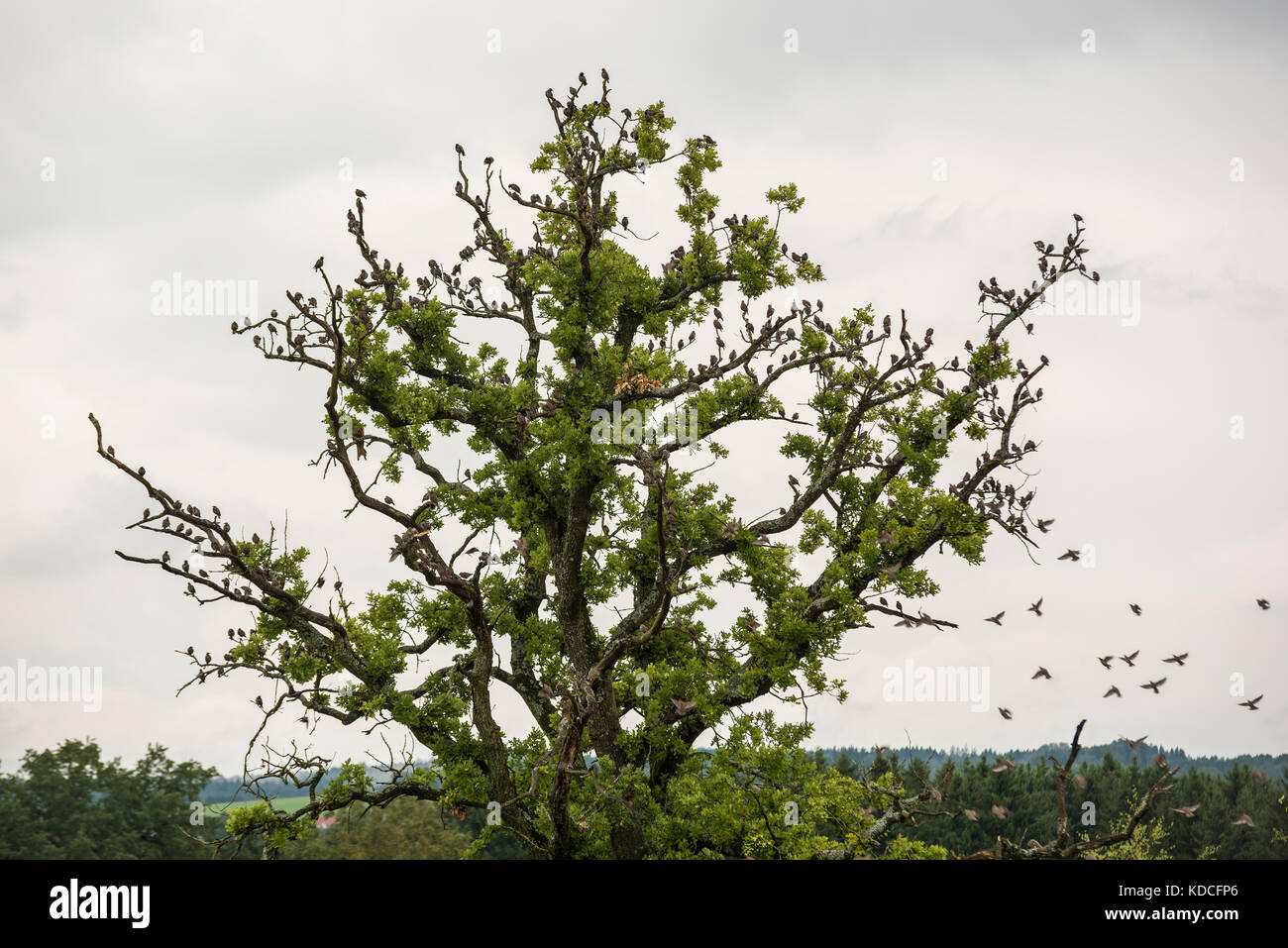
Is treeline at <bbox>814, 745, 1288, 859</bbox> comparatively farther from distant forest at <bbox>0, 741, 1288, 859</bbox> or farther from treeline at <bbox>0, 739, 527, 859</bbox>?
treeline at <bbox>0, 739, 527, 859</bbox>

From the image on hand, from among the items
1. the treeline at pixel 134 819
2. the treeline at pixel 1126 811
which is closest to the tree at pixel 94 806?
the treeline at pixel 134 819

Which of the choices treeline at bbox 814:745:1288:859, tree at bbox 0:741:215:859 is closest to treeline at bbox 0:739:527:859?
tree at bbox 0:741:215:859

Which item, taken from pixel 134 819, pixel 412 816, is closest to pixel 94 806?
pixel 134 819

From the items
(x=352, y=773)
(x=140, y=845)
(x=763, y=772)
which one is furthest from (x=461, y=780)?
(x=140, y=845)

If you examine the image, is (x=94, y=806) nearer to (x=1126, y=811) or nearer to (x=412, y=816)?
(x=412, y=816)

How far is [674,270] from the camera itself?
58.9 ft

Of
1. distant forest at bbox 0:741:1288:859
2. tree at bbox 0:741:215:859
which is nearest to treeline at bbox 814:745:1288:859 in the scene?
distant forest at bbox 0:741:1288:859

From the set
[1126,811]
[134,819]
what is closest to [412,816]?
[134,819]

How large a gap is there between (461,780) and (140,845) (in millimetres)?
45063

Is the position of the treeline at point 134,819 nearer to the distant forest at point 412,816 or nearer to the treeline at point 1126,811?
the distant forest at point 412,816
